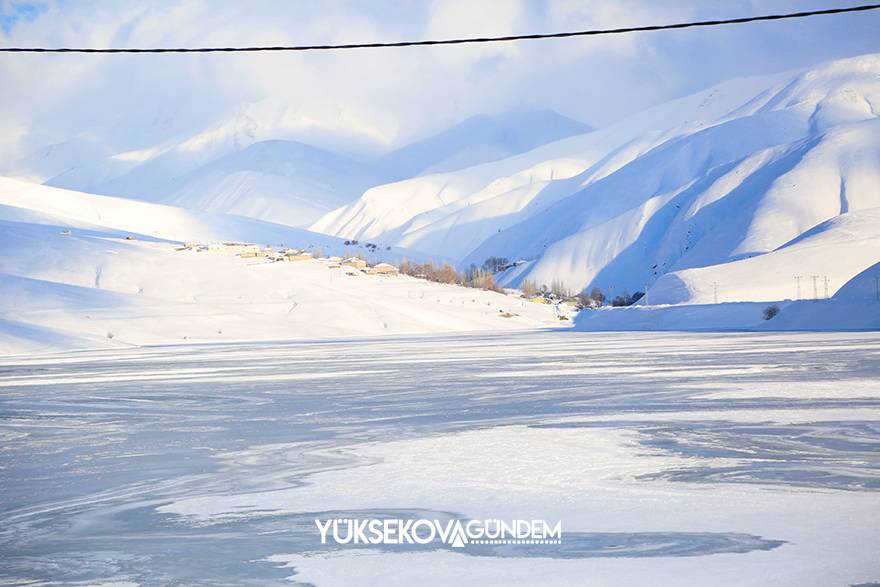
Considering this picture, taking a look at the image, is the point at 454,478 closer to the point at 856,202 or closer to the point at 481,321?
the point at 481,321

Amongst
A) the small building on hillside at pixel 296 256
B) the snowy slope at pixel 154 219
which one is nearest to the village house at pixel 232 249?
the small building on hillside at pixel 296 256

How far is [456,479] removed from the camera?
10375 millimetres

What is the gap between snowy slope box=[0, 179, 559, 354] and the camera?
61.6 m

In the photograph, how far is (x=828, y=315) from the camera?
52.3 m

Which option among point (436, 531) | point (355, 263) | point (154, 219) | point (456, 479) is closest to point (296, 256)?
point (355, 263)

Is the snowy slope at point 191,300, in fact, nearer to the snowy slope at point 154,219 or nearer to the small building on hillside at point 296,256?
the small building on hillside at point 296,256

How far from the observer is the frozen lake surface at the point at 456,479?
732 centimetres

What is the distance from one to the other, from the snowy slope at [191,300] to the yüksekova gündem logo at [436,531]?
141 ft

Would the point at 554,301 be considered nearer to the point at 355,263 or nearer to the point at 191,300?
the point at 355,263

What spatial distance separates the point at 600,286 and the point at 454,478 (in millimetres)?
171662

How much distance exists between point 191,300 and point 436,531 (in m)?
73.0

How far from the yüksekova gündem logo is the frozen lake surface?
16 centimetres

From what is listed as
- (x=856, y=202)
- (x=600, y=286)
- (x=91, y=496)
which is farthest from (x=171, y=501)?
(x=600, y=286)

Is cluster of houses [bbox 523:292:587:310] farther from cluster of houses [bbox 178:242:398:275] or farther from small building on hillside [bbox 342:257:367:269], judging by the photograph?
small building on hillside [bbox 342:257:367:269]
